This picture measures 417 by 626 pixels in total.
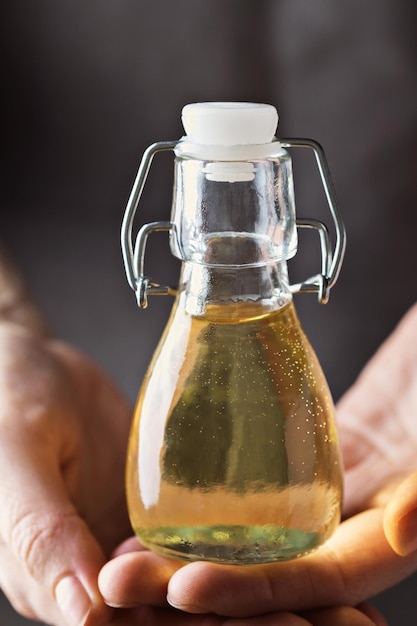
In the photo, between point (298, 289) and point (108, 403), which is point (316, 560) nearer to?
point (298, 289)

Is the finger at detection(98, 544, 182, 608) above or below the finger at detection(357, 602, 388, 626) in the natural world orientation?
above

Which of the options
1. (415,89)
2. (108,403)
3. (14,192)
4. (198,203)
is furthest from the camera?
(14,192)

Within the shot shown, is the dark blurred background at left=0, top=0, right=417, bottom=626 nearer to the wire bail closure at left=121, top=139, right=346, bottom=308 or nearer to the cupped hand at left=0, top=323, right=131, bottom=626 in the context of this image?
the cupped hand at left=0, top=323, right=131, bottom=626

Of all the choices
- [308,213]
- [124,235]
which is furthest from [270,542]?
[308,213]

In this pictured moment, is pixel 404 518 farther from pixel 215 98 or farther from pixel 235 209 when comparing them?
pixel 215 98

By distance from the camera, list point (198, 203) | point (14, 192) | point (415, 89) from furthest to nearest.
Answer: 1. point (14, 192)
2. point (415, 89)
3. point (198, 203)

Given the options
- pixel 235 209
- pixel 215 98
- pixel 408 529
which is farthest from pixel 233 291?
pixel 215 98

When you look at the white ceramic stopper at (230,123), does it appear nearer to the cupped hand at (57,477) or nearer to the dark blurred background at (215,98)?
the cupped hand at (57,477)

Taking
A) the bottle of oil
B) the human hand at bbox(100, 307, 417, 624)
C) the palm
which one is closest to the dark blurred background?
the palm
